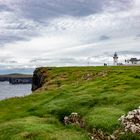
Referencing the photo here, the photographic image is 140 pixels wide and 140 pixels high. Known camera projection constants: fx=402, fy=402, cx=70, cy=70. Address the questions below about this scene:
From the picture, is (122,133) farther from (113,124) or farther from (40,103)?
(40,103)

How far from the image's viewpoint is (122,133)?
30812 mm

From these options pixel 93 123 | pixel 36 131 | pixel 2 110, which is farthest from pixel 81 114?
pixel 2 110

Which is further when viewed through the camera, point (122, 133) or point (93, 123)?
point (93, 123)

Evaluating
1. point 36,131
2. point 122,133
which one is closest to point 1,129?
point 36,131

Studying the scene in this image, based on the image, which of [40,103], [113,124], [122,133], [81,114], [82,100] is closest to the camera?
[122,133]

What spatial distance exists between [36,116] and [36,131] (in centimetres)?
828

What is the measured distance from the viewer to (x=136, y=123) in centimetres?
3172

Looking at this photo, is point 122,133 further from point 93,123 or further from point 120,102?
point 120,102

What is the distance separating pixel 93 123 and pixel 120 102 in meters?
7.43

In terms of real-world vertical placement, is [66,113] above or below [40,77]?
below

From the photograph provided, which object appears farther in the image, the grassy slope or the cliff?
the cliff

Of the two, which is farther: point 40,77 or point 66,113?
point 40,77

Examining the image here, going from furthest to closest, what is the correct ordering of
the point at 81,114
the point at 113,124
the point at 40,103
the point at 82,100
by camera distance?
1. the point at 40,103
2. the point at 82,100
3. the point at 81,114
4. the point at 113,124

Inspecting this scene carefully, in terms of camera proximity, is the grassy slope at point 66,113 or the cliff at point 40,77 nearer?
the grassy slope at point 66,113
